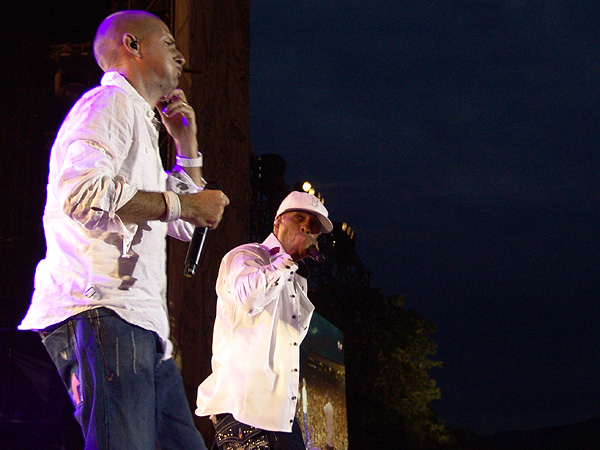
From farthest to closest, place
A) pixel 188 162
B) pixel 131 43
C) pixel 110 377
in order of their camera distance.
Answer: pixel 188 162, pixel 131 43, pixel 110 377

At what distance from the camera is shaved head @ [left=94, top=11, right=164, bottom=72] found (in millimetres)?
1783

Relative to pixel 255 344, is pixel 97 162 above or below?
above

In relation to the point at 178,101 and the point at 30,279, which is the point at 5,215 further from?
the point at 178,101

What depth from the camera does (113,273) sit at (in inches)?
57.6

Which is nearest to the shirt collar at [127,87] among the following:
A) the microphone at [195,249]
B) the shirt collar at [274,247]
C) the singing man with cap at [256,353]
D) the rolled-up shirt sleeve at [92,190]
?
the rolled-up shirt sleeve at [92,190]

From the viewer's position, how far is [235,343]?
2.86m

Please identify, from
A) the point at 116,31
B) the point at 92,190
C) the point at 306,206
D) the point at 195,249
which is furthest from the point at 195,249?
the point at 306,206

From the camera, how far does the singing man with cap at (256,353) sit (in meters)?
2.71

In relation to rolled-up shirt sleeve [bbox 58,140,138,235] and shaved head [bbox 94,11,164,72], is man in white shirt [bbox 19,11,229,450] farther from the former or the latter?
shaved head [bbox 94,11,164,72]

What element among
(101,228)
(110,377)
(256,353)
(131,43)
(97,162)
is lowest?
(256,353)

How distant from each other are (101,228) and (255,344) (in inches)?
60.3

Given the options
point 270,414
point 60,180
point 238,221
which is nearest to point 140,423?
point 60,180

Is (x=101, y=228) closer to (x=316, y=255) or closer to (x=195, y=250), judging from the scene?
(x=195, y=250)

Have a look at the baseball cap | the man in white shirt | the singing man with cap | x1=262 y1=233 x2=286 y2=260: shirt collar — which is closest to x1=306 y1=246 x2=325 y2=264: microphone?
the singing man with cap
